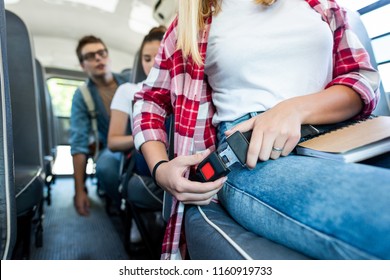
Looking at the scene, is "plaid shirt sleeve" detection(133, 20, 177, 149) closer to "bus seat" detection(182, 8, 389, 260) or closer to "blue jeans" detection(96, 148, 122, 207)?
"bus seat" detection(182, 8, 389, 260)

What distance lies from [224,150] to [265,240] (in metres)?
0.16

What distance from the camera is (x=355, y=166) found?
1.03ft

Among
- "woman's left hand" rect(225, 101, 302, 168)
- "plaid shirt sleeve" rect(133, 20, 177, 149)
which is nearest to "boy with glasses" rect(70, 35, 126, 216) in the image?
"plaid shirt sleeve" rect(133, 20, 177, 149)

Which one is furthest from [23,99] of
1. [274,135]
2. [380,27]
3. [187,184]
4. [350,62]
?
[380,27]

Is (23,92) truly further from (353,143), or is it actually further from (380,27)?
(380,27)

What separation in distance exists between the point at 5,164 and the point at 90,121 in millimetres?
1359

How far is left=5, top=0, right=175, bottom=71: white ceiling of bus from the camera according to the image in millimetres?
2912

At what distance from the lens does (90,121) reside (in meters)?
1.77

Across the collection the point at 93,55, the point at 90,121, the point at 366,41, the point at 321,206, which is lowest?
the point at 90,121

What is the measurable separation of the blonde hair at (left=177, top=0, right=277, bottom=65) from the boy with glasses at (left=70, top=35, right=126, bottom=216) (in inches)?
40.6

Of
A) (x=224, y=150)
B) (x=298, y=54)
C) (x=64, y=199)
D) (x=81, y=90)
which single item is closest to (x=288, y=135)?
(x=224, y=150)

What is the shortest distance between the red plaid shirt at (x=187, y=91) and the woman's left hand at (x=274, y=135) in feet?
0.54

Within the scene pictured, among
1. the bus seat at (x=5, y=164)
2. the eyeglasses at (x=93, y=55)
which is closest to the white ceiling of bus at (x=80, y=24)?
the eyeglasses at (x=93, y=55)

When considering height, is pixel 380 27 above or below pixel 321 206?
above
